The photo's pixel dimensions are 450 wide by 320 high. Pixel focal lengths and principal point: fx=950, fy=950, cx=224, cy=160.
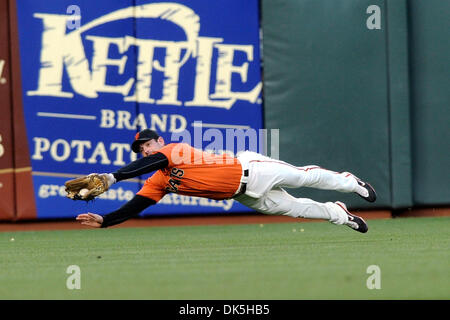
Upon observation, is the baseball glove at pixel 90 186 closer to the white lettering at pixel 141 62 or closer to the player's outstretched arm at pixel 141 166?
the player's outstretched arm at pixel 141 166

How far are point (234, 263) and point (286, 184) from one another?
166 centimetres

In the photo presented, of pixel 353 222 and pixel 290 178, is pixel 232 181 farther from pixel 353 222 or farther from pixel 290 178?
pixel 353 222

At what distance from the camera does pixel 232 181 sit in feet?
29.8

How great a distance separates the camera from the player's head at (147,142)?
9195mm

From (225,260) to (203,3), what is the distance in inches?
245

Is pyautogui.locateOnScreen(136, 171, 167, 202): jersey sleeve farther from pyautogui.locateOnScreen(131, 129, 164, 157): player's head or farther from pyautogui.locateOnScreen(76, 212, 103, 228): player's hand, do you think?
pyautogui.locateOnScreen(76, 212, 103, 228): player's hand

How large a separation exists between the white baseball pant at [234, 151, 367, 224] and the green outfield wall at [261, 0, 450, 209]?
13.6 feet

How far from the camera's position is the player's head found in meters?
9.20

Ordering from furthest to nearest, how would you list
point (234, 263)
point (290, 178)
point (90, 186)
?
1. point (290, 178)
2. point (90, 186)
3. point (234, 263)

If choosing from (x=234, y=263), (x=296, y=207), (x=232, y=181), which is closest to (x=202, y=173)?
(x=232, y=181)

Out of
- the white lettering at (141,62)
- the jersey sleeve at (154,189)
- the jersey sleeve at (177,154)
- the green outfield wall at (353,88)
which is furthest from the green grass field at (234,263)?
the white lettering at (141,62)

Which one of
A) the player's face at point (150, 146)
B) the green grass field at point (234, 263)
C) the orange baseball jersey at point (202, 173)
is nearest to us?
the green grass field at point (234, 263)

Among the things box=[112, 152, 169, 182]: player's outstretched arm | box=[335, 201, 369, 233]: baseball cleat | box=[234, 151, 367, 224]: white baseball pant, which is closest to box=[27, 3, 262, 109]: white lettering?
box=[234, 151, 367, 224]: white baseball pant
